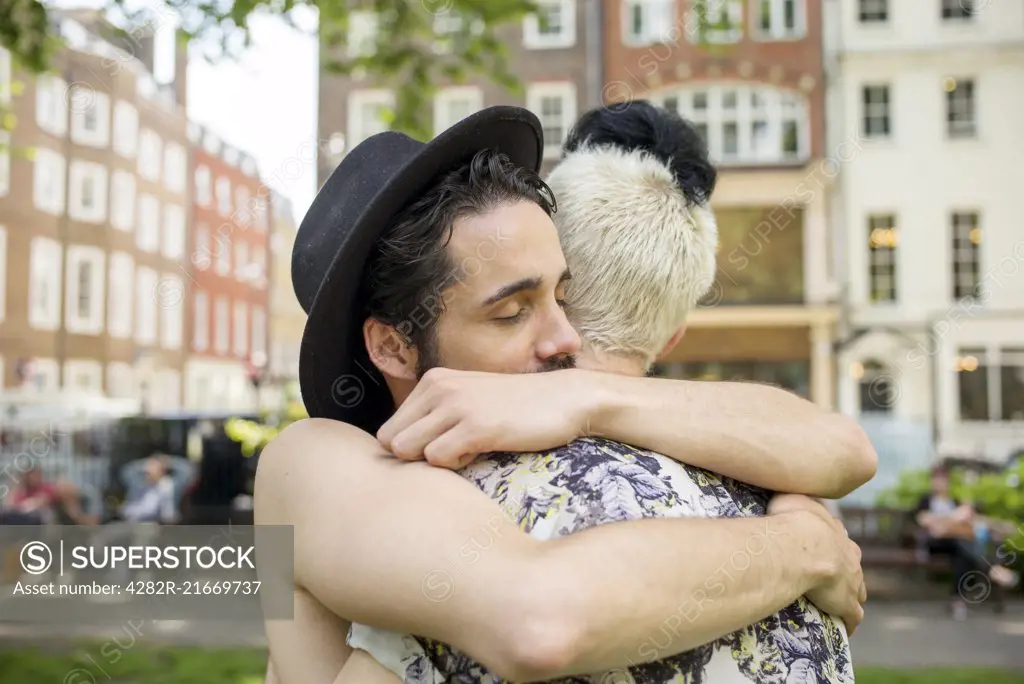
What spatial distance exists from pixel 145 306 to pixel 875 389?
22.7 meters

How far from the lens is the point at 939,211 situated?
2217cm

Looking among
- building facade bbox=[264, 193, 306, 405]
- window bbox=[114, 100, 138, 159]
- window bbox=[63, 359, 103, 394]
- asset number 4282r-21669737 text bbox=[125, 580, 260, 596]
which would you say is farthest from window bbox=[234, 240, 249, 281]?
asset number 4282r-21669737 text bbox=[125, 580, 260, 596]

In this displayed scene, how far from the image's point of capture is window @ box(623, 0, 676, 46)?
23109 millimetres

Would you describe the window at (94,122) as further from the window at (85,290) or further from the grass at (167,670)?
the grass at (167,670)

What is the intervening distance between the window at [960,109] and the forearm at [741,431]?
23.2 m

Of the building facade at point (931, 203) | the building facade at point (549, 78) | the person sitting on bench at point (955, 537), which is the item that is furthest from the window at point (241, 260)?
the person sitting on bench at point (955, 537)

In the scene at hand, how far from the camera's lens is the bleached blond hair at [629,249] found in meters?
1.81

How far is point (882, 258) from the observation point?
22375 mm

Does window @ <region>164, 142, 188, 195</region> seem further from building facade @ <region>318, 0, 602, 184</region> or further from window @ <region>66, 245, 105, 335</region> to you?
building facade @ <region>318, 0, 602, 184</region>

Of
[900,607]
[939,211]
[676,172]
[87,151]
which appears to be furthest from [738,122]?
[676,172]

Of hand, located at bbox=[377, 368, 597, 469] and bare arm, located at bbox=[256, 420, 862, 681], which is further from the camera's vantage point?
hand, located at bbox=[377, 368, 597, 469]

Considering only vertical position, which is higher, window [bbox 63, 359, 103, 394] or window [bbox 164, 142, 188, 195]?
window [bbox 164, 142, 188, 195]

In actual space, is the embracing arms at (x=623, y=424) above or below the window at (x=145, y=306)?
below

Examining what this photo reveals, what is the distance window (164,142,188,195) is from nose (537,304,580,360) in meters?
36.7
